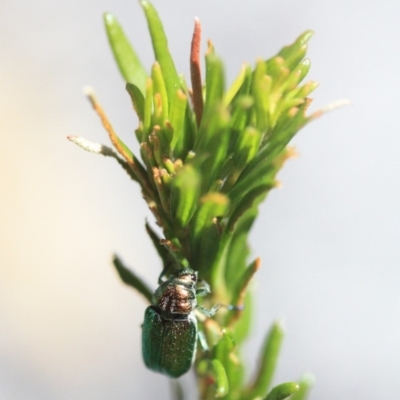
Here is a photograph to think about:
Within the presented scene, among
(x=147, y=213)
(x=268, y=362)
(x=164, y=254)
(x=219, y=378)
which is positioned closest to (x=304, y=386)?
(x=268, y=362)

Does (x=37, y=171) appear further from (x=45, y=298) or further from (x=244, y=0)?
(x=244, y=0)

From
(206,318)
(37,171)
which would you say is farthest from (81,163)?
(206,318)

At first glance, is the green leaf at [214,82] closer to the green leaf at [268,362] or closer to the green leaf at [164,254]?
the green leaf at [164,254]

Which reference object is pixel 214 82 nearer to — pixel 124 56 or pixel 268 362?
pixel 124 56

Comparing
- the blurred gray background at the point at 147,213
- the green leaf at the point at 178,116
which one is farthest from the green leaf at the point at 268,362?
the blurred gray background at the point at 147,213

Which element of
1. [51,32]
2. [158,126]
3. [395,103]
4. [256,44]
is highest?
[51,32]

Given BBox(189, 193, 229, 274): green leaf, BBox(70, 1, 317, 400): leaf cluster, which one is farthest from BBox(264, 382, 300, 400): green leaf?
BBox(189, 193, 229, 274): green leaf
